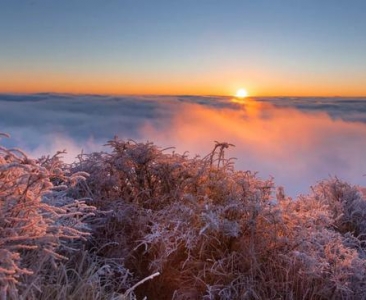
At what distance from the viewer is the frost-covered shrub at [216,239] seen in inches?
191

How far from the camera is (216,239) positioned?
4930mm

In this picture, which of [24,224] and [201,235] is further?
[201,235]

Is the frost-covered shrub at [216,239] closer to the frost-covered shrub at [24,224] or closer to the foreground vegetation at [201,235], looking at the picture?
the foreground vegetation at [201,235]

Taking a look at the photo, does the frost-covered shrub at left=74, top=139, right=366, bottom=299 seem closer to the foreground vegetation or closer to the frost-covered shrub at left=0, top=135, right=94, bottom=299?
the foreground vegetation

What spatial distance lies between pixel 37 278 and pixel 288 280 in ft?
9.14

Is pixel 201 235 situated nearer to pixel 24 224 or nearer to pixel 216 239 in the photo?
pixel 216 239

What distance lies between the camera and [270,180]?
18.2ft

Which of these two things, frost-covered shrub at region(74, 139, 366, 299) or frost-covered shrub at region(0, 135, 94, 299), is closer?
frost-covered shrub at region(0, 135, 94, 299)

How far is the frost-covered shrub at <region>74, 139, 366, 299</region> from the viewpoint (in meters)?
4.86

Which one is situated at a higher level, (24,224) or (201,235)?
(24,224)

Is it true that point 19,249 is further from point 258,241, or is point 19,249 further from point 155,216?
point 258,241

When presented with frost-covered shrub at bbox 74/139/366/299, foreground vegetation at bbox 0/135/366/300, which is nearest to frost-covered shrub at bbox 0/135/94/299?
foreground vegetation at bbox 0/135/366/300

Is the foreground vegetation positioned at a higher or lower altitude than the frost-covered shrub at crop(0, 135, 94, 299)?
lower

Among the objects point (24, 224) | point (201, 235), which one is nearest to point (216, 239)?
point (201, 235)
